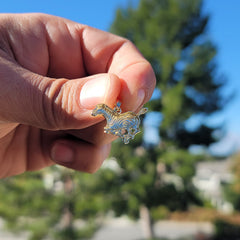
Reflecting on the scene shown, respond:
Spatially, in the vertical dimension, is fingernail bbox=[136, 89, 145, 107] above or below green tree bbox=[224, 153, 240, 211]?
below

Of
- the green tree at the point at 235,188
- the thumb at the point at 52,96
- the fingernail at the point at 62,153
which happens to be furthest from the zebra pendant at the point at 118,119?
the green tree at the point at 235,188

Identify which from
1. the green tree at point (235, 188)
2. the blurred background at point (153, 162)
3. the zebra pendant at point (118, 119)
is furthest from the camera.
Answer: the green tree at point (235, 188)

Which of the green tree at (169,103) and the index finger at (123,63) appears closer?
the index finger at (123,63)

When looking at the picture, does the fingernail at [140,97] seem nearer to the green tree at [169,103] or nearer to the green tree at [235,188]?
the green tree at [169,103]

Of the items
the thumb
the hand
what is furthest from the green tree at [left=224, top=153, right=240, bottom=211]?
the thumb

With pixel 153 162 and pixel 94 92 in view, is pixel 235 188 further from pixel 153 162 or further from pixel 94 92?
pixel 94 92

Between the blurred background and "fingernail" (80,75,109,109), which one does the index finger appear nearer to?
"fingernail" (80,75,109,109)

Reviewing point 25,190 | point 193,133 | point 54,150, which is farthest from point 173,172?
point 54,150
